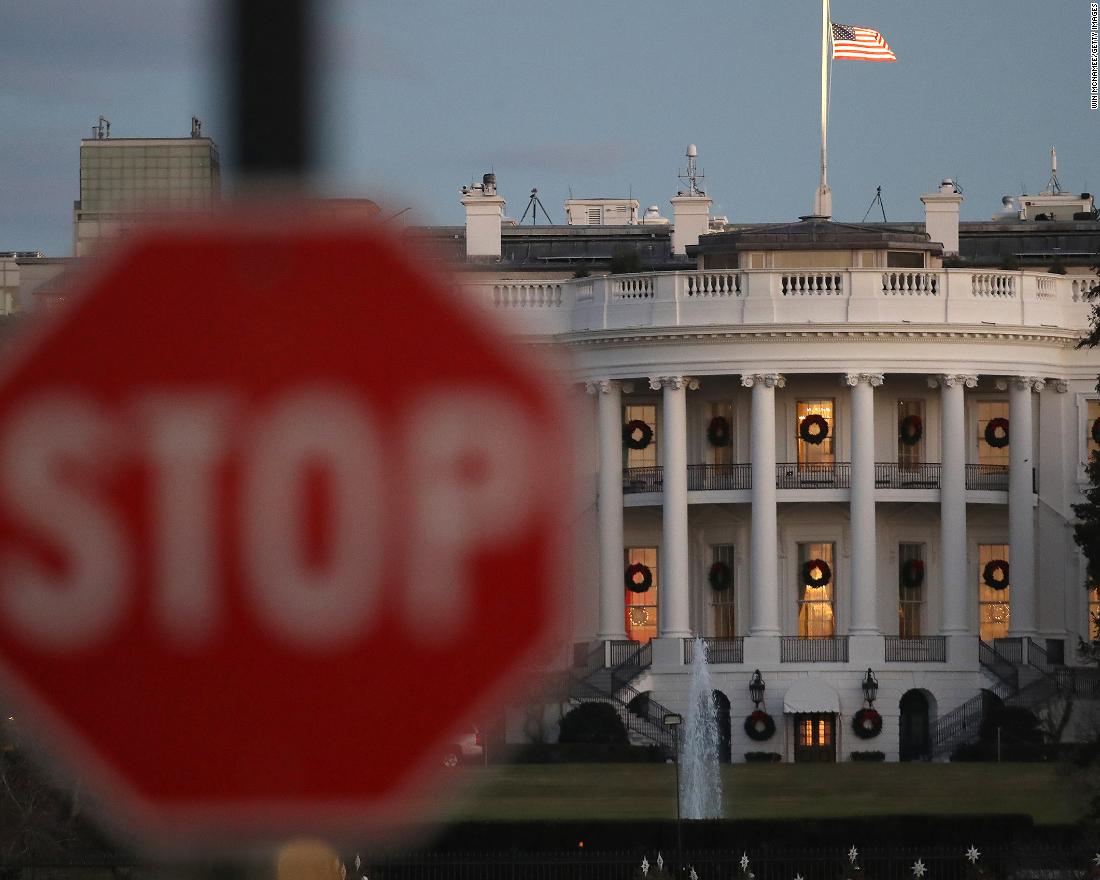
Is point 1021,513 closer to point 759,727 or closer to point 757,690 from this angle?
point 757,690

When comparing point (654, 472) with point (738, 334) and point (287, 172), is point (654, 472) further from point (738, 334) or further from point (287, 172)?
point (287, 172)

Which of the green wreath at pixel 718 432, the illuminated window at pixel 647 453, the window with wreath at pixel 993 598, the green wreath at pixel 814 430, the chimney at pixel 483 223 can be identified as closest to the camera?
the window with wreath at pixel 993 598

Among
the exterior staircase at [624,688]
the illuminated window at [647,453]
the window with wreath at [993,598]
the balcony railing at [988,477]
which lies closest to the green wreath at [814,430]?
the balcony railing at [988,477]

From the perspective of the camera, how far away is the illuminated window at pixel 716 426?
7575cm

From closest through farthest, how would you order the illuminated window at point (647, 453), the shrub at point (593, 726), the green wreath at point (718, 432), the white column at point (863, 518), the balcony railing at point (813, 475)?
the shrub at point (593, 726) < the white column at point (863, 518) < the balcony railing at point (813, 475) < the green wreath at point (718, 432) < the illuminated window at point (647, 453)

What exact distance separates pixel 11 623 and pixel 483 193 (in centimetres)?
8066

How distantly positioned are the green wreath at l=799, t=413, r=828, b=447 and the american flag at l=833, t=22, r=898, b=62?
36.2 feet

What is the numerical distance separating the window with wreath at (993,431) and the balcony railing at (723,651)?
→ 29.8 ft

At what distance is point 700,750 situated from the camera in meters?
62.0

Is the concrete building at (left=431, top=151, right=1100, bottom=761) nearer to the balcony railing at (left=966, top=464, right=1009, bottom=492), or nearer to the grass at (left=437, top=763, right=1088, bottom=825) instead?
the balcony railing at (left=966, top=464, right=1009, bottom=492)

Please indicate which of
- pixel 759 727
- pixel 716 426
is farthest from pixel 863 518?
pixel 759 727

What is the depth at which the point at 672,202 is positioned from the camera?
8288cm

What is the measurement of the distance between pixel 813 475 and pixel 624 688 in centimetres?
803

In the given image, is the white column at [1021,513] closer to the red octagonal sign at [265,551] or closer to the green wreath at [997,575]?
the green wreath at [997,575]
